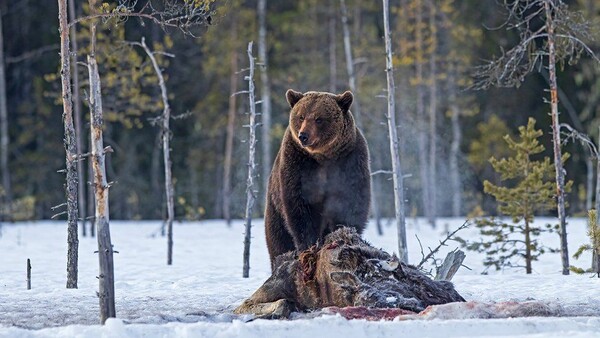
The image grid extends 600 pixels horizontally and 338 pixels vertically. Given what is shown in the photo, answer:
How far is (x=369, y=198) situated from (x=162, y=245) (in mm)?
12317

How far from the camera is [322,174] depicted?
11.5 m

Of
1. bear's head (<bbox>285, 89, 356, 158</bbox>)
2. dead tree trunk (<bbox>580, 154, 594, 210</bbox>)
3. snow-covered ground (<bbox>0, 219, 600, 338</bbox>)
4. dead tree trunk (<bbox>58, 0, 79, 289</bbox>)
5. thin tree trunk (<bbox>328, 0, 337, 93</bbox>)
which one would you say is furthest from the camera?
dead tree trunk (<bbox>580, 154, 594, 210</bbox>)

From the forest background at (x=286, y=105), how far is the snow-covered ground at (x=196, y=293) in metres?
7.00

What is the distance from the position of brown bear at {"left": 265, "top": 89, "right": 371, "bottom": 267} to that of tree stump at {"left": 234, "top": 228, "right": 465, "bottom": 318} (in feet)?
1.83

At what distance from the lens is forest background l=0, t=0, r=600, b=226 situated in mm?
32156

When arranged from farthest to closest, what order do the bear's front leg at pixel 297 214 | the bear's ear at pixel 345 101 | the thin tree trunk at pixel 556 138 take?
the thin tree trunk at pixel 556 138
the bear's ear at pixel 345 101
the bear's front leg at pixel 297 214

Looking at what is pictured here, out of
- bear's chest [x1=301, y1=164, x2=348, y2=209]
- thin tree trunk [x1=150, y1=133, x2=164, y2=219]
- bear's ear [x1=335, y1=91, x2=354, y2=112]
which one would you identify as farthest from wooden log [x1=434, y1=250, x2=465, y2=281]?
thin tree trunk [x1=150, y1=133, x2=164, y2=219]

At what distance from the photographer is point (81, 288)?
46.1 ft

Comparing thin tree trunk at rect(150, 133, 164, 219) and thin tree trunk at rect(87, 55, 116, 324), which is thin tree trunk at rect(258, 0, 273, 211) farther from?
thin tree trunk at rect(87, 55, 116, 324)

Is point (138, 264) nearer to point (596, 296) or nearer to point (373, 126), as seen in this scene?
point (596, 296)

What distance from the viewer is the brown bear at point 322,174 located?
11375 millimetres

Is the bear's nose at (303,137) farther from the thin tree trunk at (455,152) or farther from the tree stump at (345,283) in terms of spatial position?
the thin tree trunk at (455,152)

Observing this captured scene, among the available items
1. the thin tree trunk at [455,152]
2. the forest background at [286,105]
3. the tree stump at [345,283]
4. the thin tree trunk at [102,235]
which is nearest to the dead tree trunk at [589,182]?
the forest background at [286,105]

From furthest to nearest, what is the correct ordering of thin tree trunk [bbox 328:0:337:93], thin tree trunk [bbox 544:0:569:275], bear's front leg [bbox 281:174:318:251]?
thin tree trunk [bbox 328:0:337:93]
thin tree trunk [bbox 544:0:569:275]
bear's front leg [bbox 281:174:318:251]
